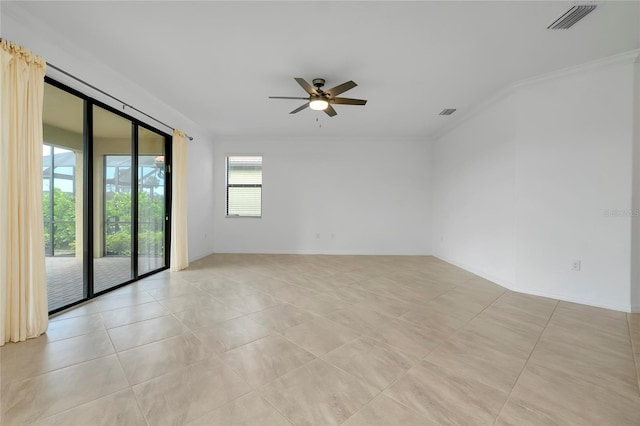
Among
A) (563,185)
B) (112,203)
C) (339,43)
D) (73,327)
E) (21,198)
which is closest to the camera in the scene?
(21,198)

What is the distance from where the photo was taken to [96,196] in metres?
3.18

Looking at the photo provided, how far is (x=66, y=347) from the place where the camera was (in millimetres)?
1960

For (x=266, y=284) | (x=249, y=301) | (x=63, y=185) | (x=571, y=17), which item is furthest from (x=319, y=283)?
(x=571, y=17)

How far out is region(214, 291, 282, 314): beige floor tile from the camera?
2.77 m

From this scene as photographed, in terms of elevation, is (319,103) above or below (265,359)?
above

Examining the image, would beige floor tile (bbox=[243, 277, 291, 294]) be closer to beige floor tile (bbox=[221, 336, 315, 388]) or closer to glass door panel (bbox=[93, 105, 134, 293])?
beige floor tile (bbox=[221, 336, 315, 388])

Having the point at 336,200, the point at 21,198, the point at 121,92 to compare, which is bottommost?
the point at 21,198

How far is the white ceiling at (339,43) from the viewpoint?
2.07 m

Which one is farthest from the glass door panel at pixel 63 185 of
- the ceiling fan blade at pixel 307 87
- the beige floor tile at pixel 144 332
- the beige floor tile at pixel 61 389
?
the ceiling fan blade at pixel 307 87

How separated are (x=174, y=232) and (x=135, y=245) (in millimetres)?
654

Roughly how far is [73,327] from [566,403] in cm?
380

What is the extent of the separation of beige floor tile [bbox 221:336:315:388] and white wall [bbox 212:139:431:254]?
4.02m

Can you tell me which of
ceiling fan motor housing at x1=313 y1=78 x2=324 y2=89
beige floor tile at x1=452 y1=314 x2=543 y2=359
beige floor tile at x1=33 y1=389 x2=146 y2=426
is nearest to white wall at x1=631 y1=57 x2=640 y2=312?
beige floor tile at x1=452 y1=314 x2=543 y2=359

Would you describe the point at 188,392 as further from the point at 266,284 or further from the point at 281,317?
the point at 266,284
